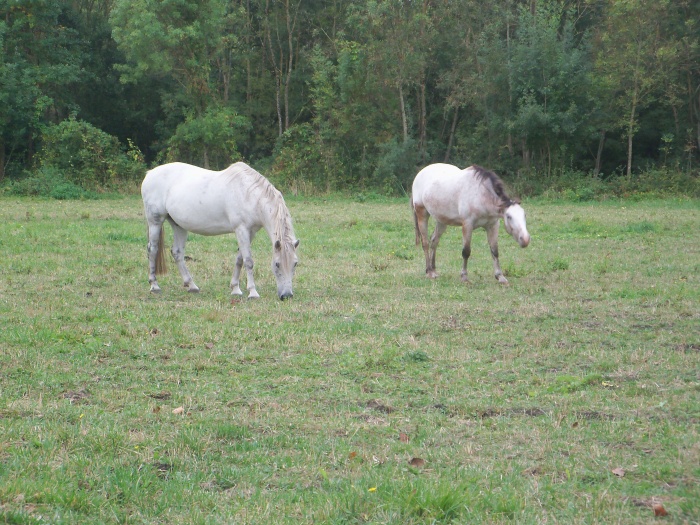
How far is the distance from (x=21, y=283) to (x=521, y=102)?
21.5 m

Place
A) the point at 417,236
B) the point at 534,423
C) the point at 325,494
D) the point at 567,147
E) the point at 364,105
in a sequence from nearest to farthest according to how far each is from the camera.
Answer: the point at 325,494, the point at 534,423, the point at 417,236, the point at 567,147, the point at 364,105

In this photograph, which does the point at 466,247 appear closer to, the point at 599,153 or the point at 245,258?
the point at 245,258

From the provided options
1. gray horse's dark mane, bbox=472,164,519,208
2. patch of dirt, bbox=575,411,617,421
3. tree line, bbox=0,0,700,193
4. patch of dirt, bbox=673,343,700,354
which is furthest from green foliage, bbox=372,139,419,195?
patch of dirt, bbox=575,411,617,421

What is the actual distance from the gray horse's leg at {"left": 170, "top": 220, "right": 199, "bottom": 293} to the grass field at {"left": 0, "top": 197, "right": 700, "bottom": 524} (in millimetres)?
235

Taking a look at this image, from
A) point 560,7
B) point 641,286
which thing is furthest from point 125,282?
point 560,7

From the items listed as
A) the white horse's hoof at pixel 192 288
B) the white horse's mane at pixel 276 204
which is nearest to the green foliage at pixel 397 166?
the white horse's mane at pixel 276 204

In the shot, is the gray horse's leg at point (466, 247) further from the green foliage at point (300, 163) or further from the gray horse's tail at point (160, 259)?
the green foliage at point (300, 163)

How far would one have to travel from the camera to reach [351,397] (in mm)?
5477

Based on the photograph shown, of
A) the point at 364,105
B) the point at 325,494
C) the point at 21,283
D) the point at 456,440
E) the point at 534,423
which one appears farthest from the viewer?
the point at 364,105

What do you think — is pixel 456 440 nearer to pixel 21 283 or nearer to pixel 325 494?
pixel 325 494

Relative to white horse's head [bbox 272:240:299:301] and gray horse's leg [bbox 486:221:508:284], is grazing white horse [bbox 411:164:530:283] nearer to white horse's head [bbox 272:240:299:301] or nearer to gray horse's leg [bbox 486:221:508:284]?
gray horse's leg [bbox 486:221:508:284]

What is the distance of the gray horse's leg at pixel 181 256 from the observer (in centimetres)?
1005

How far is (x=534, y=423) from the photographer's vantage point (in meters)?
4.88

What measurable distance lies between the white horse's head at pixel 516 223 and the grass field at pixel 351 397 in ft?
2.21
